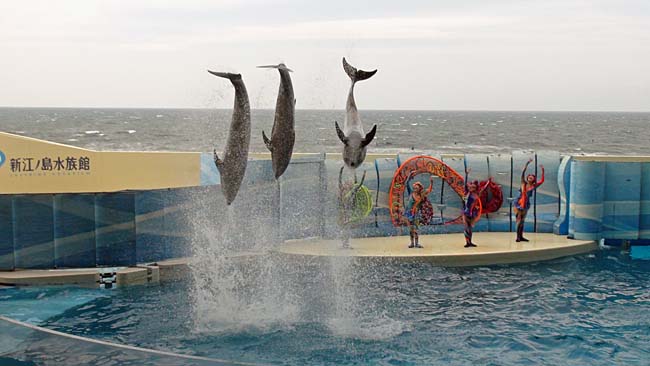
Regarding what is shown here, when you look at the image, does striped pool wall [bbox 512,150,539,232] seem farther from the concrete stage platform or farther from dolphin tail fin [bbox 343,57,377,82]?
dolphin tail fin [bbox 343,57,377,82]

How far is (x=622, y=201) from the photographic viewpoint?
50.6ft

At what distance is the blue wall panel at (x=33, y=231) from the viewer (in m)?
12.5

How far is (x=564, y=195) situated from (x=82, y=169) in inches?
393

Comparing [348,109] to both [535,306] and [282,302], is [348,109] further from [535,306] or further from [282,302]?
[535,306]

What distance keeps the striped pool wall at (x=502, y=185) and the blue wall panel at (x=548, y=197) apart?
2.07 ft

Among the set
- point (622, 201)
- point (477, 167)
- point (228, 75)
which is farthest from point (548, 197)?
point (228, 75)

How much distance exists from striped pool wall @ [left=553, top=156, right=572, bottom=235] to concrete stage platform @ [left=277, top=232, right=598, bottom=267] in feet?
0.90

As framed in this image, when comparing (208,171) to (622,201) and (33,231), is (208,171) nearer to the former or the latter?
(33,231)

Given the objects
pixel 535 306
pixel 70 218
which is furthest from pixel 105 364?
pixel 535 306

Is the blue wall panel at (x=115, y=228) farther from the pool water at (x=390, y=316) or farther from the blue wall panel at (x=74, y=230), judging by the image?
the pool water at (x=390, y=316)

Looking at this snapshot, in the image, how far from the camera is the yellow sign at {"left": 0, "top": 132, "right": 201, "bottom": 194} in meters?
13.2

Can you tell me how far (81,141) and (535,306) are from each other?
181 ft

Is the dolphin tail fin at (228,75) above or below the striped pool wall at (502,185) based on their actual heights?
above

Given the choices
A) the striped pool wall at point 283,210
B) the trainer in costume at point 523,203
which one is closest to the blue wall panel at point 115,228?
the striped pool wall at point 283,210
